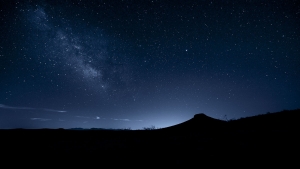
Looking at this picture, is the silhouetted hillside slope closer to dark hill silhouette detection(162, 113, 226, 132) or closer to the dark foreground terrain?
the dark foreground terrain

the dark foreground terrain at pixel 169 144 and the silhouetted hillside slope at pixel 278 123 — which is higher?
the silhouetted hillside slope at pixel 278 123

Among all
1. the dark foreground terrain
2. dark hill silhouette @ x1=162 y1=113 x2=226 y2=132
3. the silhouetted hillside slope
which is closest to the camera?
the dark foreground terrain

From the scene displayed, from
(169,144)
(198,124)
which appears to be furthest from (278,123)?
(169,144)

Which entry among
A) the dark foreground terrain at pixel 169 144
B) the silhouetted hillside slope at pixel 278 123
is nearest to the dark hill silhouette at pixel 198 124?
the dark foreground terrain at pixel 169 144

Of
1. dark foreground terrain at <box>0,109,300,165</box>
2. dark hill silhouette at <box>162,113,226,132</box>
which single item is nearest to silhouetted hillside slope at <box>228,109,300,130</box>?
dark foreground terrain at <box>0,109,300,165</box>

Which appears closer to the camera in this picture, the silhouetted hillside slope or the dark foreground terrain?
the dark foreground terrain

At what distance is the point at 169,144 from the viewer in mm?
5617

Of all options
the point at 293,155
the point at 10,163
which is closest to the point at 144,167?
the point at 293,155

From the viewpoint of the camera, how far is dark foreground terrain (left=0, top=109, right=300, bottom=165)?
336 cm

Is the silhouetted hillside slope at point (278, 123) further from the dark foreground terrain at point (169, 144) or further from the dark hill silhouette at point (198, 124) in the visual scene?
the dark hill silhouette at point (198, 124)

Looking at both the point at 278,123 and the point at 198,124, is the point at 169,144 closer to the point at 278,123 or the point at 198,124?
the point at 198,124

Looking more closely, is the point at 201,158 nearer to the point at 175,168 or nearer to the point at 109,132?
the point at 175,168

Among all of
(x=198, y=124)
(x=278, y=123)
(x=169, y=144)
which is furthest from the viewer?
(x=198, y=124)

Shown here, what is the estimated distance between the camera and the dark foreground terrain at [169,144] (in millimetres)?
3363
